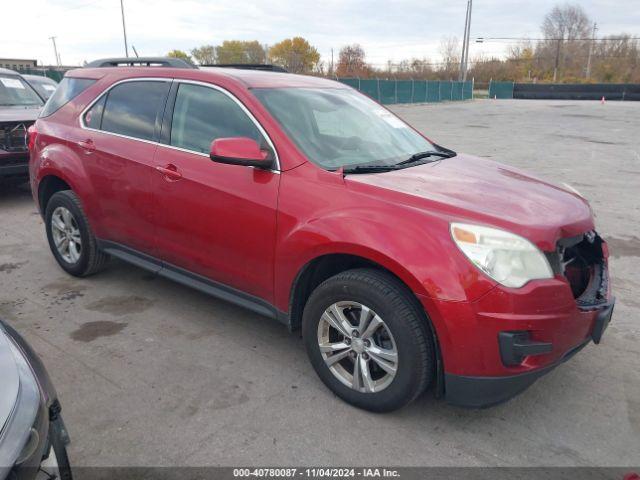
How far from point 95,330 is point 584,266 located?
3229 millimetres

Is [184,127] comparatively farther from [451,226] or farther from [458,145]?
[458,145]

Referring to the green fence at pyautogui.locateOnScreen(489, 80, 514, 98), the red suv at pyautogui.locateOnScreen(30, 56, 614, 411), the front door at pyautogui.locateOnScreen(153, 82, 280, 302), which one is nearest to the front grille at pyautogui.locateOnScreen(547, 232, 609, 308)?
the red suv at pyautogui.locateOnScreen(30, 56, 614, 411)

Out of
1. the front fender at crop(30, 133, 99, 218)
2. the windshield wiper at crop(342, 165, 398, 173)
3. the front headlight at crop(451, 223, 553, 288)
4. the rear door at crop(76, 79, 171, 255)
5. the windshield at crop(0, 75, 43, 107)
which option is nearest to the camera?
the front headlight at crop(451, 223, 553, 288)

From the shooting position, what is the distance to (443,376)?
2613 mm

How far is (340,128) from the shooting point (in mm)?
3646

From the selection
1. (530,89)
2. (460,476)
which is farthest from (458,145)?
(530,89)

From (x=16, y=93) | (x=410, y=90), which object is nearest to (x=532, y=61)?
(x=410, y=90)

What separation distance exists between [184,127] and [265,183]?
923 millimetres

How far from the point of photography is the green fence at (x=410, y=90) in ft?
111

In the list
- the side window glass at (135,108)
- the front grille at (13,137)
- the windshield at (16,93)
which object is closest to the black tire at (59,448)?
the side window glass at (135,108)

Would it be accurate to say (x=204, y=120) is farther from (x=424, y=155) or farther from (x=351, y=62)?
(x=351, y=62)

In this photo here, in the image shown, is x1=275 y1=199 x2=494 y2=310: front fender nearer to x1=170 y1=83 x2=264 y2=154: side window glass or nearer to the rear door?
x1=170 y1=83 x2=264 y2=154: side window glass

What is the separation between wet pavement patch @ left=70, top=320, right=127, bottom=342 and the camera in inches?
146

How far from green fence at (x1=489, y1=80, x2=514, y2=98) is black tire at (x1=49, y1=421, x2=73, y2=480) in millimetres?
54740
